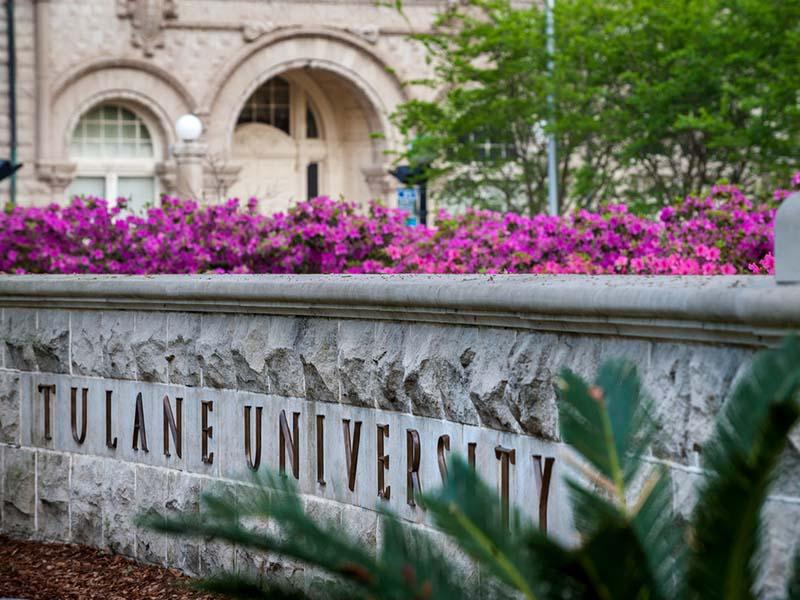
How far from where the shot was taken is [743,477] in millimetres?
2631

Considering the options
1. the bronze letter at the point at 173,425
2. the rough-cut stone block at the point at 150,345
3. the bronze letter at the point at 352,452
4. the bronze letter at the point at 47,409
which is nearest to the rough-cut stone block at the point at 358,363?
the bronze letter at the point at 352,452

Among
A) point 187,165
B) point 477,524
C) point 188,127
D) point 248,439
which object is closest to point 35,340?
point 248,439

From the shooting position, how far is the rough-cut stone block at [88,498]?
8094 millimetres

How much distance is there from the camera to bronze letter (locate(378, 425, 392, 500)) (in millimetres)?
6016

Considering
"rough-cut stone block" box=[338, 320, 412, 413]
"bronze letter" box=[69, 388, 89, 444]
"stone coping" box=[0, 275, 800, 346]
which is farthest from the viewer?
"bronze letter" box=[69, 388, 89, 444]

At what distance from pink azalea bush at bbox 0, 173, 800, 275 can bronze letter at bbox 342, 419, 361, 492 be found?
4.54m

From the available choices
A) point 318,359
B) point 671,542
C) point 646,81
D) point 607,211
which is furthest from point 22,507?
point 646,81

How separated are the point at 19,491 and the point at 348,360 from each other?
320cm

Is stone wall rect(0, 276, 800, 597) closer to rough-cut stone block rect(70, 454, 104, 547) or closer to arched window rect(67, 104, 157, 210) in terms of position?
rough-cut stone block rect(70, 454, 104, 547)

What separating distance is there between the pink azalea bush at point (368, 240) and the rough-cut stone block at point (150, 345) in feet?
12.3

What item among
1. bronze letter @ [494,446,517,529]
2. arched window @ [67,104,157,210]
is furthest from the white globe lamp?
bronze letter @ [494,446,517,529]

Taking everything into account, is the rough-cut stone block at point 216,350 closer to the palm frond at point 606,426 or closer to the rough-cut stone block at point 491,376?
the rough-cut stone block at point 491,376

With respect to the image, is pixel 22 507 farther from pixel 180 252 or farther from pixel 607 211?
pixel 607 211

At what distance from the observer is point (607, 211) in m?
12.2
